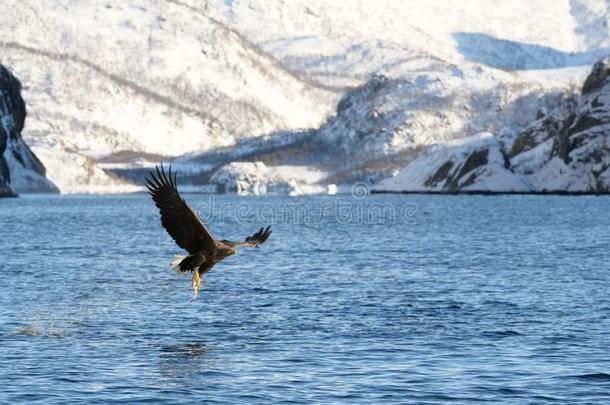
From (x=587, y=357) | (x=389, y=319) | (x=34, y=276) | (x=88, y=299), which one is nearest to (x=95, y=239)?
(x=34, y=276)

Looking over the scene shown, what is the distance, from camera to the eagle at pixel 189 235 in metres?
34.5

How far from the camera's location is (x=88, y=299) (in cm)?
5538

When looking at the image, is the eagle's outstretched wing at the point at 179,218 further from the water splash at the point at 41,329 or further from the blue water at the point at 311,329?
the water splash at the point at 41,329

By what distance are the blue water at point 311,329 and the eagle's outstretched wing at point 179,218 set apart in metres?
3.93

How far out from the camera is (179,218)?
35.0 metres

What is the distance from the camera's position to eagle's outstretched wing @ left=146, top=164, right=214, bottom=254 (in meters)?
34.4

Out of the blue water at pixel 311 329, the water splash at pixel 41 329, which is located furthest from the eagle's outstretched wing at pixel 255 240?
the water splash at pixel 41 329

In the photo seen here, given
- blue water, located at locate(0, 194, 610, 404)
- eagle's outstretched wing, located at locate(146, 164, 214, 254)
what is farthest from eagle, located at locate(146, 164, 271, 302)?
blue water, located at locate(0, 194, 610, 404)

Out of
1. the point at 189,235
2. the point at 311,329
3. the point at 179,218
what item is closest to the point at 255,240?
the point at 189,235

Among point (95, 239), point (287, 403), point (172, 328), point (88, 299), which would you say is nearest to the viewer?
point (287, 403)

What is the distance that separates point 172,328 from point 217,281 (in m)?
19.8

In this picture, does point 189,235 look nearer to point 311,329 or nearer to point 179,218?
point 179,218

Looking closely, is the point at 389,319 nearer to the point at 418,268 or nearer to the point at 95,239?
the point at 418,268

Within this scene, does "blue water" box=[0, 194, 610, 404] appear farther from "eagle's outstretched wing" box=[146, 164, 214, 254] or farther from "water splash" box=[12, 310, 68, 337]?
"eagle's outstretched wing" box=[146, 164, 214, 254]
